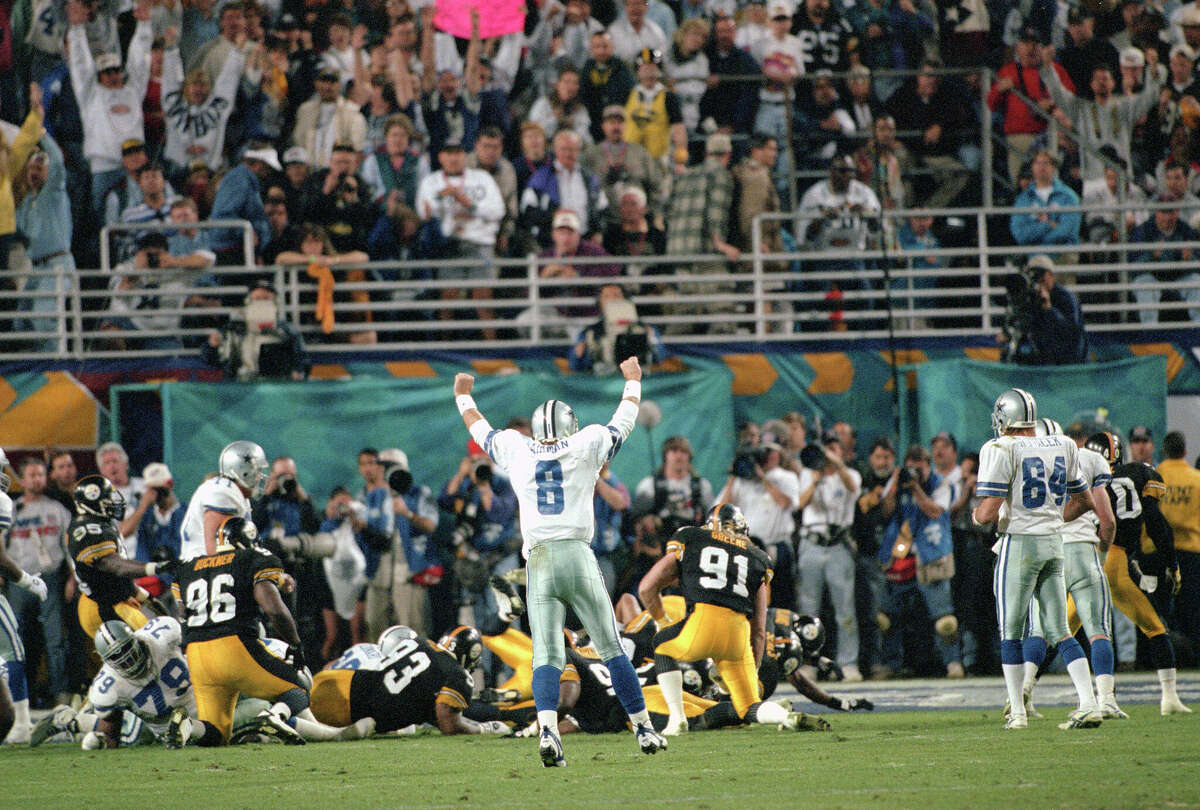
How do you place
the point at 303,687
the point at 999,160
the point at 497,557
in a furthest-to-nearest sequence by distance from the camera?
the point at 999,160 < the point at 497,557 < the point at 303,687

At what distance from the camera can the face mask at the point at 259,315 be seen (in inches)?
580

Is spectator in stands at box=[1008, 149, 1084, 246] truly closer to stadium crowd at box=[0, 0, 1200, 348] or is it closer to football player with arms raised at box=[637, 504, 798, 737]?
stadium crowd at box=[0, 0, 1200, 348]

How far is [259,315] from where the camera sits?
14.8 metres

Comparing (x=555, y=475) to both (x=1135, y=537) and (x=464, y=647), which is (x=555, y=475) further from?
(x=1135, y=537)

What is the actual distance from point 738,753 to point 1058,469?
8.20 feet

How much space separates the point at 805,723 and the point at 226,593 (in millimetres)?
3633

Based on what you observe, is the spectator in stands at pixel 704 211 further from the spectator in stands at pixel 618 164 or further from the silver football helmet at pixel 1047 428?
the silver football helmet at pixel 1047 428

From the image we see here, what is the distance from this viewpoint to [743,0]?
18531 millimetres

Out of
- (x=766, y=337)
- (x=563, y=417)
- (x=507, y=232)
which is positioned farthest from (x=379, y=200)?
(x=563, y=417)

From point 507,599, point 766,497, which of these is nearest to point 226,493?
point 507,599

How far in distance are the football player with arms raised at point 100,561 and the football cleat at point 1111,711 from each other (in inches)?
238

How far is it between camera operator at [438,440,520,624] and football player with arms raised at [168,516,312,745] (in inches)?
147

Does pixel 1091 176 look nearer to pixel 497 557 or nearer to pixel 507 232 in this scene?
pixel 507 232

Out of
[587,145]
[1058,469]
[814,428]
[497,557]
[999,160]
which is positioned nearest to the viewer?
[1058,469]
